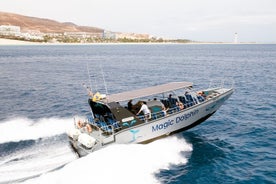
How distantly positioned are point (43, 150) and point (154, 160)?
5418mm

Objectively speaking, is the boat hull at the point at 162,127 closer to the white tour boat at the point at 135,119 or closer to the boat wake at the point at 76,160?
the white tour boat at the point at 135,119

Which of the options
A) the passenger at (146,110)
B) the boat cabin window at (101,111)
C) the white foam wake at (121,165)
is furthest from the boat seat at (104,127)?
the passenger at (146,110)

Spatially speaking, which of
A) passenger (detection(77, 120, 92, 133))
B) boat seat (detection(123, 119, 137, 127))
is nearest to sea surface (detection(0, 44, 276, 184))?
boat seat (detection(123, 119, 137, 127))

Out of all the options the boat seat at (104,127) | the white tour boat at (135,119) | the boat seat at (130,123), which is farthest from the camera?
the boat seat at (130,123)

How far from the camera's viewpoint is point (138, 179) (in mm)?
11195

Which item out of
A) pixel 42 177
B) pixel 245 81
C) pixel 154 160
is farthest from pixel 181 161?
pixel 245 81

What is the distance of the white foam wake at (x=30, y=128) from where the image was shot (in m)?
15.5

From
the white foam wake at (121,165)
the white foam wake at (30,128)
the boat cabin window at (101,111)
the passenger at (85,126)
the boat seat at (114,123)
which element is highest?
the boat cabin window at (101,111)

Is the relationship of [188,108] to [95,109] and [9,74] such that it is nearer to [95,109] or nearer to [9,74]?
[95,109]

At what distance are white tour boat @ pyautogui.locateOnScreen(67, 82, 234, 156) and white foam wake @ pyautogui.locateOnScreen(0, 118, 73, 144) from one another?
263cm

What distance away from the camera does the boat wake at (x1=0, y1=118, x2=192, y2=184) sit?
1102cm

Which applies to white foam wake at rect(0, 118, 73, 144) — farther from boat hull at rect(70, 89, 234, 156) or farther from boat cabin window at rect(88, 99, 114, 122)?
boat hull at rect(70, 89, 234, 156)

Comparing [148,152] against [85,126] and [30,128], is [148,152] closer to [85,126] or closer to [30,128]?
[85,126]

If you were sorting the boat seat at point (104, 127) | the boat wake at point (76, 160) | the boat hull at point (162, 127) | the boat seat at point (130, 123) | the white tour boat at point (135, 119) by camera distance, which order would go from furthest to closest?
the boat seat at point (130, 123)
the boat seat at point (104, 127)
the white tour boat at point (135, 119)
the boat hull at point (162, 127)
the boat wake at point (76, 160)
